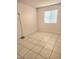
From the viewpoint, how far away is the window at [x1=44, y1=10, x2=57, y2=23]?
5535 mm

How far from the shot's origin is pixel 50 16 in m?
5.86

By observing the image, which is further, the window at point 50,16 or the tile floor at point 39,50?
the window at point 50,16

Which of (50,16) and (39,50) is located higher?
(50,16)

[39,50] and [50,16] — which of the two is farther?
[50,16]

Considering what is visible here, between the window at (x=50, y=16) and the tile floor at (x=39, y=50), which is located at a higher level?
the window at (x=50, y=16)

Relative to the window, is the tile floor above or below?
below

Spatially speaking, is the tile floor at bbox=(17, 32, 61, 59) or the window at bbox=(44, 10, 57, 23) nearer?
the tile floor at bbox=(17, 32, 61, 59)

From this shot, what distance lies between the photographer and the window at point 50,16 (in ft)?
18.2
